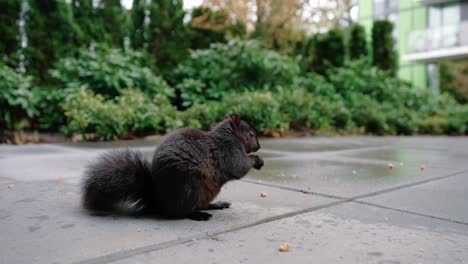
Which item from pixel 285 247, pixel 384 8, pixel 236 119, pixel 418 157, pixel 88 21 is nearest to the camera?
pixel 285 247

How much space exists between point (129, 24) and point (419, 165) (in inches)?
335

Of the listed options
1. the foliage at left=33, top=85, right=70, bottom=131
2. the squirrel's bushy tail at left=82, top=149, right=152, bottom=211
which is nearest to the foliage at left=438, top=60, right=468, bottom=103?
the foliage at left=33, top=85, right=70, bottom=131

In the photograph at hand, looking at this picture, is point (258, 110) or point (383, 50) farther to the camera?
point (383, 50)

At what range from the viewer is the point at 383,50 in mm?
17016

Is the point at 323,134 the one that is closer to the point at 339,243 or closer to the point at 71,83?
the point at 71,83

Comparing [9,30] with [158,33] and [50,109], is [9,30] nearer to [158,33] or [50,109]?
[50,109]

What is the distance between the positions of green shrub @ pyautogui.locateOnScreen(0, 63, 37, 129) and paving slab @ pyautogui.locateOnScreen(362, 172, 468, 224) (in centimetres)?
668

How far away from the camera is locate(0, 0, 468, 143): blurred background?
798 centimetres

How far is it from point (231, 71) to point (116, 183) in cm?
852

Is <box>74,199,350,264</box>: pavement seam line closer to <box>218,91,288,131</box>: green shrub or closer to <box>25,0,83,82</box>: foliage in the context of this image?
<box>218,91,288,131</box>: green shrub

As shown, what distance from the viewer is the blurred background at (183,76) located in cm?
798

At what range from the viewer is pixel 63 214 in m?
2.51

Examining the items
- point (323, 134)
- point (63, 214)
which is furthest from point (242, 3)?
point (63, 214)

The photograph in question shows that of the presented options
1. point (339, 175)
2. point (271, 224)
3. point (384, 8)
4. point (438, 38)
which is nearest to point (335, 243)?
point (271, 224)
